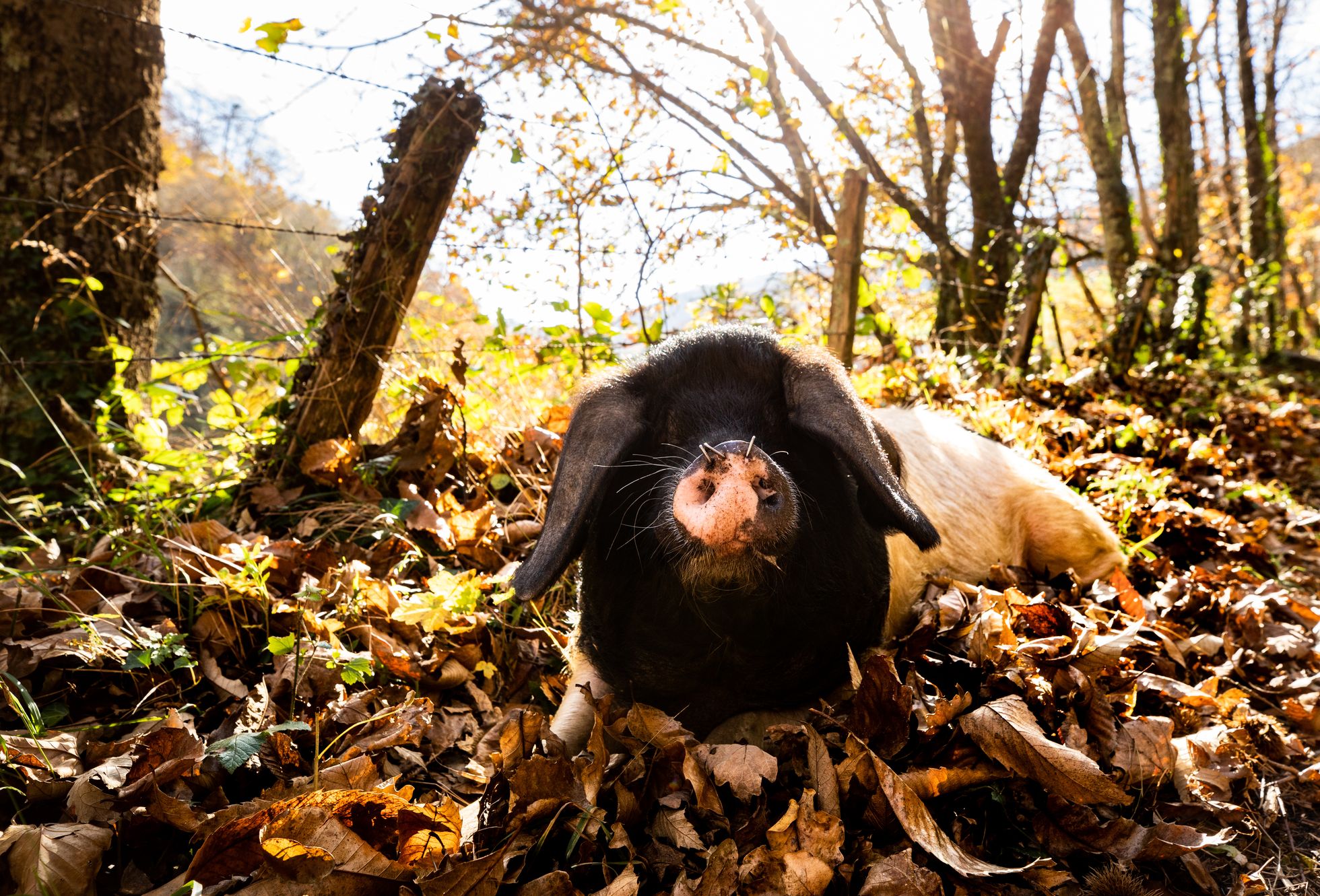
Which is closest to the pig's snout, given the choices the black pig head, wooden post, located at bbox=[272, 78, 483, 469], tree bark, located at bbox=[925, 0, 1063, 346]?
the black pig head

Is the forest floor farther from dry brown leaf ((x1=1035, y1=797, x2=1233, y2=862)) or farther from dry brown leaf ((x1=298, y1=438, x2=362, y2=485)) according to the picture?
dry brown leaf ((x1=298, y1=438, x2=362, y2=485))

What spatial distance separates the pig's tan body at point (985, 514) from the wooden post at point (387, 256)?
2.48m

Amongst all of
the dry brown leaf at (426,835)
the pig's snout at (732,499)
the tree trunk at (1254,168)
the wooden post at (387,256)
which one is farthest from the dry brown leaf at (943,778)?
the tree trunk at (1254,168)

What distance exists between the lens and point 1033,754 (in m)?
2.08

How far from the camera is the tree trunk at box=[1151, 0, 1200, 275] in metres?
10.5

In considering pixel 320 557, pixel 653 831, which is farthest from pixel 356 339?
pixel 653 831

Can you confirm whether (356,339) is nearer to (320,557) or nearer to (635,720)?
(320,557)

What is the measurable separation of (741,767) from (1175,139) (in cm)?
1186

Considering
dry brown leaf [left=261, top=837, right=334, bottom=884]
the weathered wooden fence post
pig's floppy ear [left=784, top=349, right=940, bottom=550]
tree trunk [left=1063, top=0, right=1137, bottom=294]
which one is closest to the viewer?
dry brown leaf [left=261, top=837, right=334, bottom=884]

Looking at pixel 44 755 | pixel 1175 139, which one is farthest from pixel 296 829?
pixel 1175 139

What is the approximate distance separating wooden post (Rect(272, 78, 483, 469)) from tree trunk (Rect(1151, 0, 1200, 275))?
968cm

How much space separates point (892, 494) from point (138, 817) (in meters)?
2.03

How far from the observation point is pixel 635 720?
2373 mm

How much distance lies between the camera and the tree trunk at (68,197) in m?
4.32
